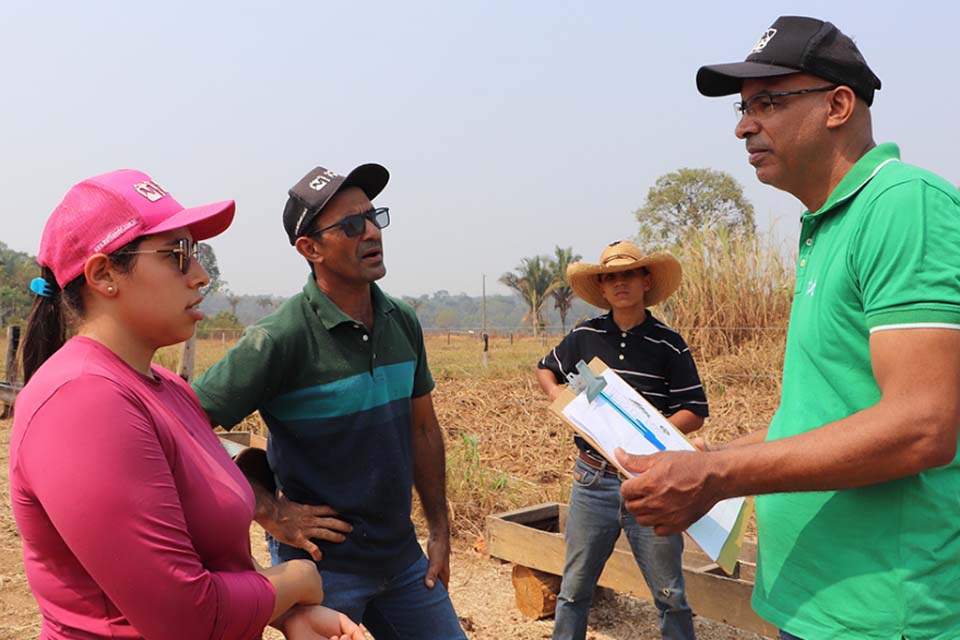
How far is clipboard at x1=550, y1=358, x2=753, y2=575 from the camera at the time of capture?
198 centimetres

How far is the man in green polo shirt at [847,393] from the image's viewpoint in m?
1.54

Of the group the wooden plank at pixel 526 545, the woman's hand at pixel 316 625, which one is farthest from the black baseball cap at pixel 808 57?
the wooden plank at pixel 526 545

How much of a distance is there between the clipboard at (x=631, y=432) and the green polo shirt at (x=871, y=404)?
17 centimetres

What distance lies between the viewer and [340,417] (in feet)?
9.09

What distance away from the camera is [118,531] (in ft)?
4.79

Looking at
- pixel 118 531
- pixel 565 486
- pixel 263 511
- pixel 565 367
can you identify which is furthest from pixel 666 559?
pixel 565 486

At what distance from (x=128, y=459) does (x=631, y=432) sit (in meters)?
1.21

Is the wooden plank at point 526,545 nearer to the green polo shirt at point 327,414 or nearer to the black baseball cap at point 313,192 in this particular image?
the green polo shirt at point 327,414

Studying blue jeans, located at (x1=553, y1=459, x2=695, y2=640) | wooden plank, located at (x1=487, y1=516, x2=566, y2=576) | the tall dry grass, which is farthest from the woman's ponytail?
the tall dry grass

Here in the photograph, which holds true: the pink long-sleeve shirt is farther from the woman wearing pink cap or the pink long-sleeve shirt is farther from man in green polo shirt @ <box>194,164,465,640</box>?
man in green polo shirt @ <box>194,164,465,640</box>

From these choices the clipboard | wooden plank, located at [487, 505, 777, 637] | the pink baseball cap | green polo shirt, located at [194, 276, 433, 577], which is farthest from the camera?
wooden plank, located at [487, 505, 777, 637]

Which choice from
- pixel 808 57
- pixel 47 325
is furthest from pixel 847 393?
pixel 47 325

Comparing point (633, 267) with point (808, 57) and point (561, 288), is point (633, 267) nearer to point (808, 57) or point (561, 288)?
point (808, 57)

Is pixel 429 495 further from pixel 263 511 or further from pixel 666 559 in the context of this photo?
pixel 666 559
